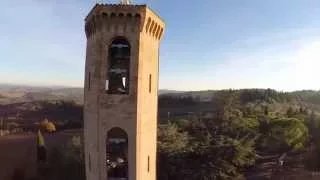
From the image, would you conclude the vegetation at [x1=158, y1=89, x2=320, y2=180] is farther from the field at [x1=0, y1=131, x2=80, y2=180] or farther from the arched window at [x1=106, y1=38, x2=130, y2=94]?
the arched window at [x1=106, y1=38, x2=130, y2=94]

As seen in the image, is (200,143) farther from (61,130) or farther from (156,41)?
(61,130)

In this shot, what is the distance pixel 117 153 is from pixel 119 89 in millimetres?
2201

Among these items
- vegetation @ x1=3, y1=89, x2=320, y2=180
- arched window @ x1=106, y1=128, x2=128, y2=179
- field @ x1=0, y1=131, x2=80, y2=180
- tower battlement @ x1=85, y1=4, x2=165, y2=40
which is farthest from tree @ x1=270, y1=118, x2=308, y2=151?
tower battlement @ x1=85, y1=4, x2=165, y2=40

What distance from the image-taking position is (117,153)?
49.8 ft

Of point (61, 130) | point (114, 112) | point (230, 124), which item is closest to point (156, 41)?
point (114, 112)

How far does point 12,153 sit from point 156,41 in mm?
47889

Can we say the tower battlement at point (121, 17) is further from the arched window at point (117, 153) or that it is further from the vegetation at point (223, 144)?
the vegetation at point (223, 144)

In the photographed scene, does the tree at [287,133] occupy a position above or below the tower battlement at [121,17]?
below

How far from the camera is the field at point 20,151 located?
44.3 m

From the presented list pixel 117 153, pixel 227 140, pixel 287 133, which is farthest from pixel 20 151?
pixel 117 153

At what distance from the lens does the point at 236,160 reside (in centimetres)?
3094

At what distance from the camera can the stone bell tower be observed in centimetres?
1386

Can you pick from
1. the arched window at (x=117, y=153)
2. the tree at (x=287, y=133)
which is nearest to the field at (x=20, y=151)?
the tree at (x=287, y=133)

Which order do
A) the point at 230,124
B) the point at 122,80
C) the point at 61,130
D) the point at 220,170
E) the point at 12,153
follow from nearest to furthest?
the point at 122,80, the point at 220,170, the point at 230,124, the point at 12,153, the point at 61,130
